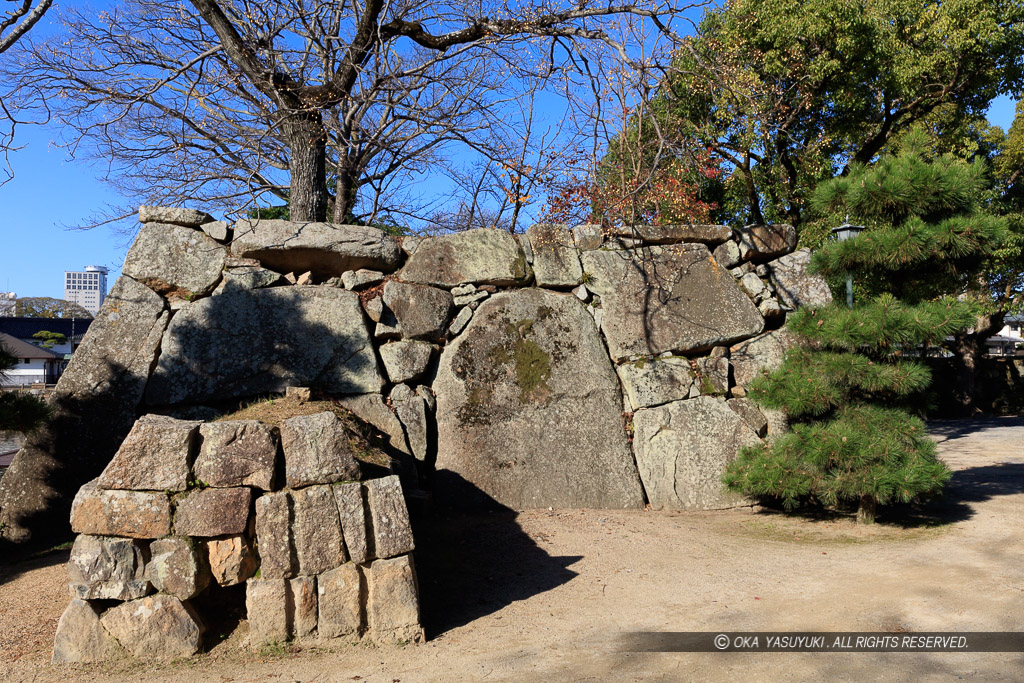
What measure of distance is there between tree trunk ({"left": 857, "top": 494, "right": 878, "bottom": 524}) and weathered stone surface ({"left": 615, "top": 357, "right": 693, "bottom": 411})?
1579mm

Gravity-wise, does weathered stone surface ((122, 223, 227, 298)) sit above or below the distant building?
below

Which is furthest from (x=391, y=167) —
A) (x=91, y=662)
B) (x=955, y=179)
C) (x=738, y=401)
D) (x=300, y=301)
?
(x=91, y=662)

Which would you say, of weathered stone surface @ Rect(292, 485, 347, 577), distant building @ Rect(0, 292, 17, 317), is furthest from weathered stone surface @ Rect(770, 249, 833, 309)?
distant building @ Rect(0, 292, 17, 317)

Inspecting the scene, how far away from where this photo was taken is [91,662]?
3260 mm

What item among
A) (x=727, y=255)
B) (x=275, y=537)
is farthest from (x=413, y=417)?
(x=727, y=255)

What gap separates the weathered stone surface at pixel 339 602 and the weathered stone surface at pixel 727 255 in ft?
15.0

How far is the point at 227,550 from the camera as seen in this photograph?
337cm

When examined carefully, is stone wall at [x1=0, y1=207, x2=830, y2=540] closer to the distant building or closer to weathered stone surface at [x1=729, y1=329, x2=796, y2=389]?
weathered stone surface at [x1=729, y1=329, x2=796, y2=389]

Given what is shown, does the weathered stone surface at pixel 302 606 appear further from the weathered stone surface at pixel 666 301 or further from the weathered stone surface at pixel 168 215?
the weathered stone surface at pixel 168 215

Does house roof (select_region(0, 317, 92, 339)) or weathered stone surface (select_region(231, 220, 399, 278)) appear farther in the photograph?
house roof (select_region(0, 317, 92, 339))

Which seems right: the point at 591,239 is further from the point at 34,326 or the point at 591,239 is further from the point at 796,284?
the point at 34,326

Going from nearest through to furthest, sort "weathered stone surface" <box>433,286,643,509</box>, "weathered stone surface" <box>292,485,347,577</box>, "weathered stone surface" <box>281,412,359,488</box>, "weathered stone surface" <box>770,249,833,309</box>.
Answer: "weathered stone surface" <box>292,485,347,577</box>, "weathered stone surface" <box>281,412,359,488</box>, "weathered stone surface" <box>433,286,643,509</box>, "weathered stone surface" <box>770,249,833,309</box>

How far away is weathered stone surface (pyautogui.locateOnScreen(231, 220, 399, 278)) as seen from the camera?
5980 mm

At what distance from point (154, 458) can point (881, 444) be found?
4536mm
